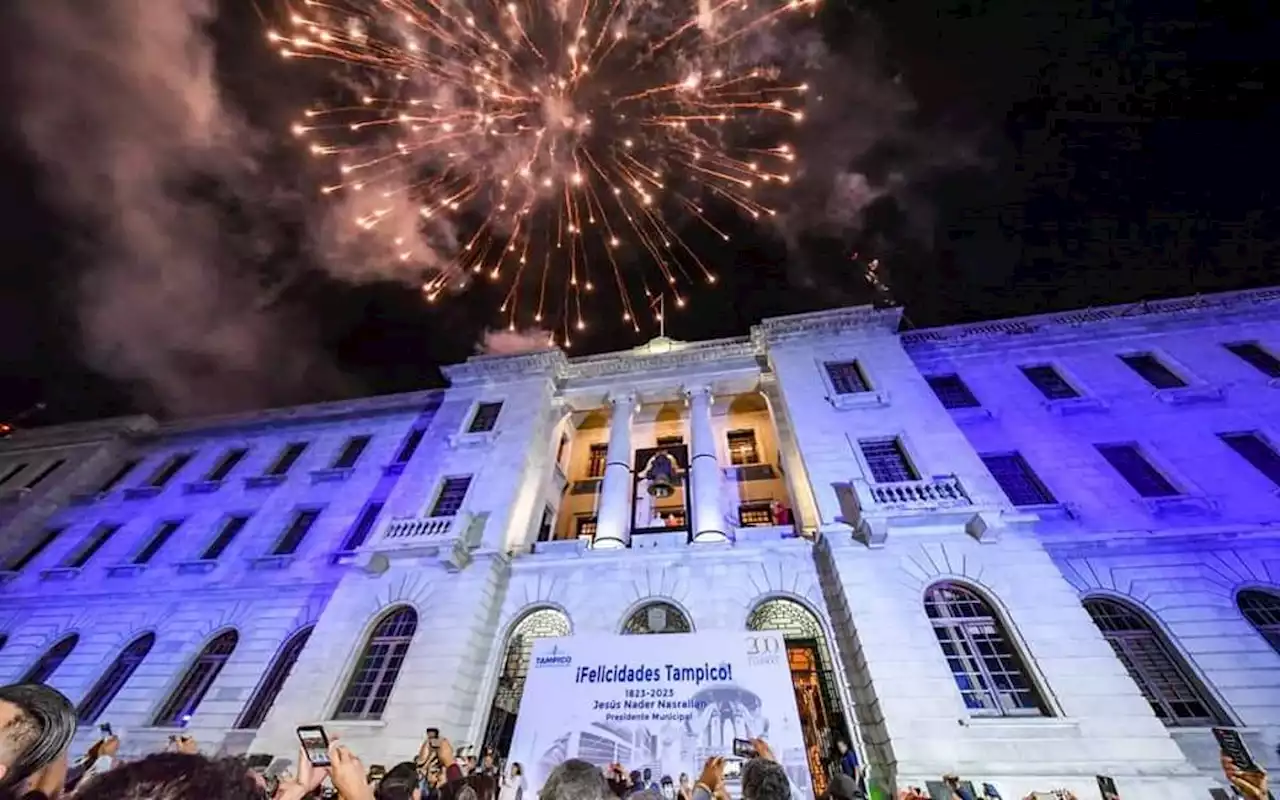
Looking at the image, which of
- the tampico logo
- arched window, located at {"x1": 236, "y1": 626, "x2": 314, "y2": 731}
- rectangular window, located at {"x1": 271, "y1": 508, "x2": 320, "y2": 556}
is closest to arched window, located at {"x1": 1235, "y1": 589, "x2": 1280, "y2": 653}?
the tampico logo

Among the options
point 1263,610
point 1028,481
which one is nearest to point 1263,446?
point 1263,610

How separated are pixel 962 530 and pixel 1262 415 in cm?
1118

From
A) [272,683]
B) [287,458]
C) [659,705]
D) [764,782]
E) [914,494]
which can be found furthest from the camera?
[287,458]

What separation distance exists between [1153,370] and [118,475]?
151 ft

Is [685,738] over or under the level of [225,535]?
under

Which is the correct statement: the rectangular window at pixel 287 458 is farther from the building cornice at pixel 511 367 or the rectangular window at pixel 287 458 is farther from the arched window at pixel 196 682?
the building cornice at pixel 511 367

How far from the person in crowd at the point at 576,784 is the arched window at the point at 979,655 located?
11.6 metres

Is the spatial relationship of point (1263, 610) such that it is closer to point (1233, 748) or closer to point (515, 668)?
point (1233, 748)

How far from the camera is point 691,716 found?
10984 millimetres

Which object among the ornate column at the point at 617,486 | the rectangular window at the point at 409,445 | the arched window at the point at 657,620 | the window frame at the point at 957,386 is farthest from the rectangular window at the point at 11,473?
the window frame at the point at 957,386

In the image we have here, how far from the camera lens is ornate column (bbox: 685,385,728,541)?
16500 millimetres

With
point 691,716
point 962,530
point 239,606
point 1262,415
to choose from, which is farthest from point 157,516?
point 1262,415

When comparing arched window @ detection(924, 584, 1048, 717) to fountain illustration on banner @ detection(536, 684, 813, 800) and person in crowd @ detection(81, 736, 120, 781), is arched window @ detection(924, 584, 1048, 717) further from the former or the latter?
person in crowd @ detection(81, 736, 120, 781)

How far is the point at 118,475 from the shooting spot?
25375 mm
